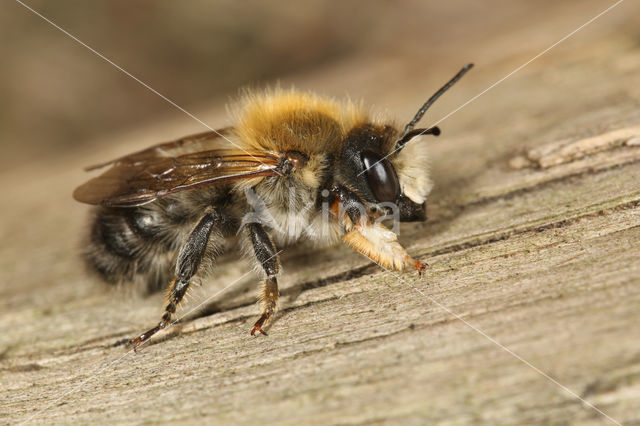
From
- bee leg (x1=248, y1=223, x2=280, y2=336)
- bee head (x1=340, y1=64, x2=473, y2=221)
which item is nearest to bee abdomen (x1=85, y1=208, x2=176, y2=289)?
bee leg (x1=248, y1=223, x2=280, y2=336)

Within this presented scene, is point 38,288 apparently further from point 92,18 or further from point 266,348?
point 92,18

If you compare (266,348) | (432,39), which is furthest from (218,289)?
(432,39)

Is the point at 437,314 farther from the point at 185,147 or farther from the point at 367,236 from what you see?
the point at 185,147

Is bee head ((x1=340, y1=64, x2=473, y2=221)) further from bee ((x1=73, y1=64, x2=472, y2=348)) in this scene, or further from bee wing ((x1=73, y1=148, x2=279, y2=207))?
bee wing ((x1=73, y1=148, x2=279, y2=207))

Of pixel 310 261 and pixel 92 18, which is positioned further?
pixel 92 18

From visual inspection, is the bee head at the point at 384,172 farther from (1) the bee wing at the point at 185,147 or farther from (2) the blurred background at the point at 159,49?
(2) the blurred background at the point at 159,49

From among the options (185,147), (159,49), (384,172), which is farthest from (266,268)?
(159,49)
